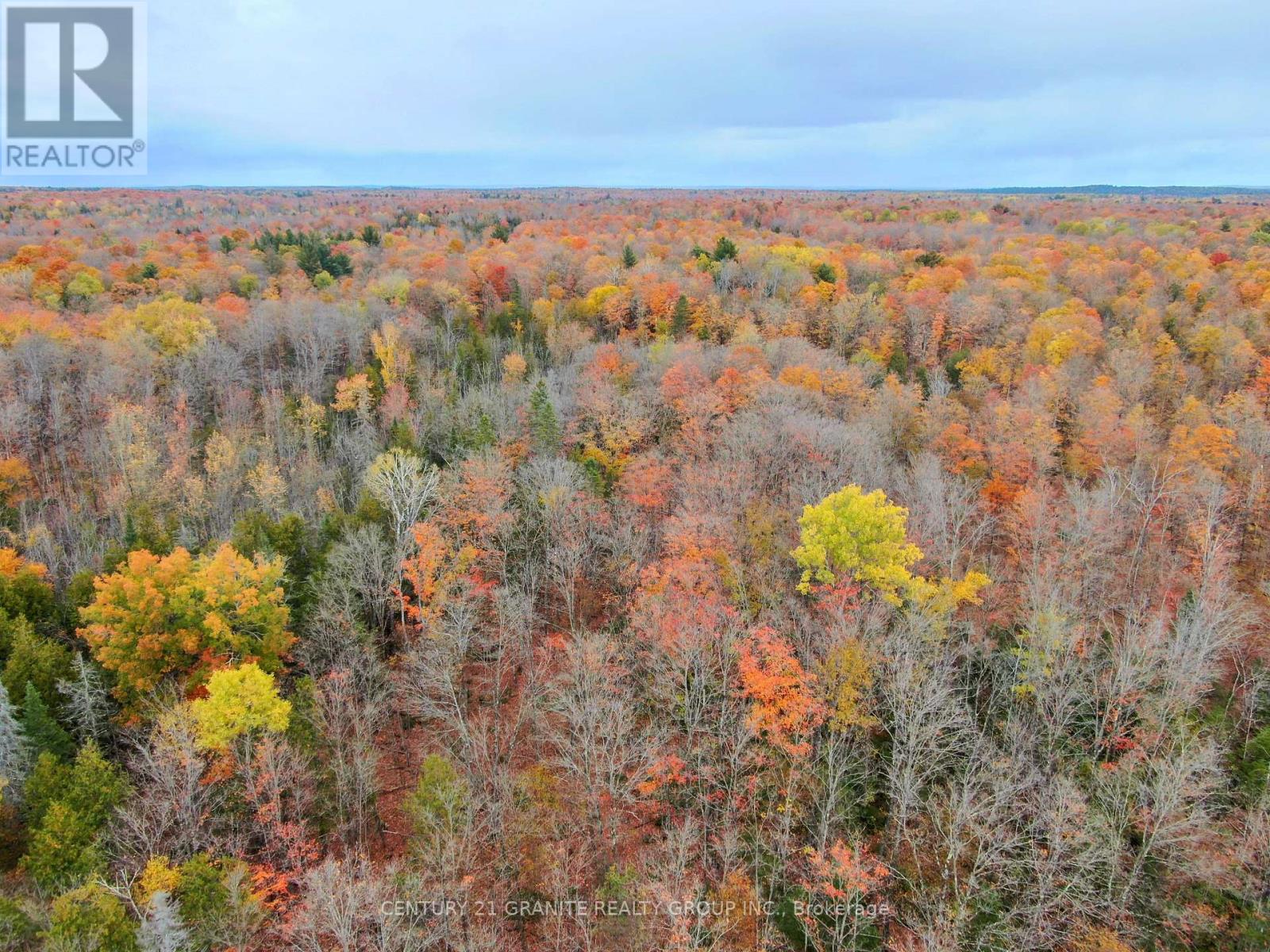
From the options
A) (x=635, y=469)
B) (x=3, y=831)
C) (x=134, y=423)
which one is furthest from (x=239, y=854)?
(x=134, y=423)

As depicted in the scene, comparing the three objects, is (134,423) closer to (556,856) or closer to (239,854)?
(239,854)

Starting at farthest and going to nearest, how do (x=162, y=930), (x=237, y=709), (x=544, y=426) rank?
1. (x=544, y=426)
2. (x=237, y=709)
3. (x=162, y=930)

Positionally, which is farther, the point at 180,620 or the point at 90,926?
the point at 180,620

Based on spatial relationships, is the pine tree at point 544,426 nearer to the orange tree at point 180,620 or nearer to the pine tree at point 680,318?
the orange tree at point 180,620

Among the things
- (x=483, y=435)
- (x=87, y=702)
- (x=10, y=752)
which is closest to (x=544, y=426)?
(x=483, y=435)

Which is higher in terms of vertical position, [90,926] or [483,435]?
[483,435]

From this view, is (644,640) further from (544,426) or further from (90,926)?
(544,426)
